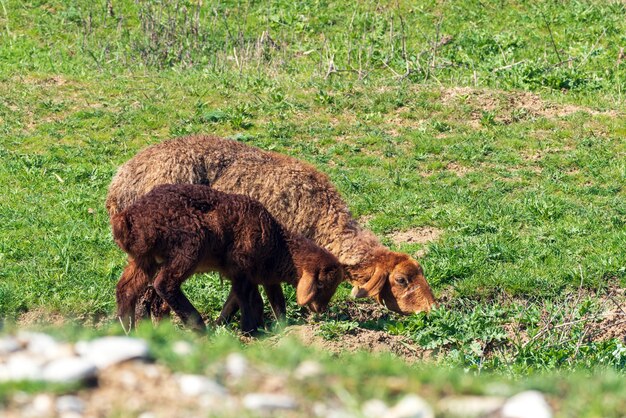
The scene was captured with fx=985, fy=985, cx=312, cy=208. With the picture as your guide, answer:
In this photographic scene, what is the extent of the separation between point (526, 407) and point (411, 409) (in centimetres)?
56

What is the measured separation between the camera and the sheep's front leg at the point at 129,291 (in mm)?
8742

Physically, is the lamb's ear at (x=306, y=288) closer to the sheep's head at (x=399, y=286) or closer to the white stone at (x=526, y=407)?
the sheep's head at (x=399, y=286)

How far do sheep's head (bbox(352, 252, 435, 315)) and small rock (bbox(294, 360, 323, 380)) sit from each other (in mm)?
4597

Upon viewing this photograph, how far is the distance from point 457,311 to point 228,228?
8.12 feet

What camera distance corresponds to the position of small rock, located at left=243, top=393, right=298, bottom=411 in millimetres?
4414

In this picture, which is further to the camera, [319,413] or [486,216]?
[486,216]

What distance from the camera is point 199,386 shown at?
456 centimetres

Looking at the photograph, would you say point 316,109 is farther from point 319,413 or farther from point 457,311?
point 319,413

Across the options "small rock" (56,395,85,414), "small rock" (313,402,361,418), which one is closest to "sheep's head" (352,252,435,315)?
"small rock" (313,402,361,418)

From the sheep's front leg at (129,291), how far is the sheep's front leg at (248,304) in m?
0.83

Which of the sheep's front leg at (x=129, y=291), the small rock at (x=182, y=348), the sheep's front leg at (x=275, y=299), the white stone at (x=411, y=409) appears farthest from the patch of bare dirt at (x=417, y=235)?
the white stone at (x=411, y=409)

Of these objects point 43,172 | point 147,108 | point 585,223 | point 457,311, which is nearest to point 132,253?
point 457,311

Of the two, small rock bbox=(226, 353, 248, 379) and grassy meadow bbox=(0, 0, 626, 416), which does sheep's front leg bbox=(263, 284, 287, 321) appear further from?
small rock bbox=(226, 353, 248, 379)

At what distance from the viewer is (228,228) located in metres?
8.64
